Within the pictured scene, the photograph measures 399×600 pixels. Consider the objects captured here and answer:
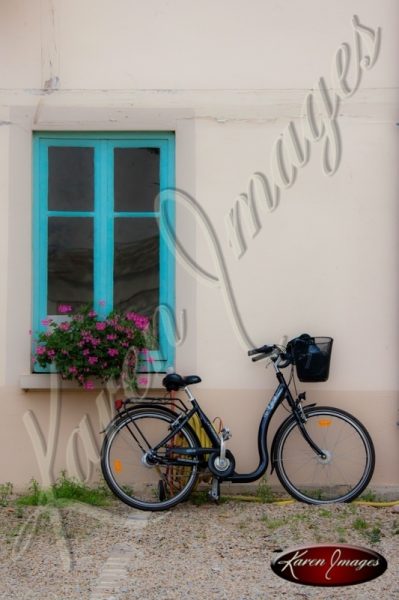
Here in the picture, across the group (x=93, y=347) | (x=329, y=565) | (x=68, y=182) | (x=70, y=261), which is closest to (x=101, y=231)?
(x=70, y=261)

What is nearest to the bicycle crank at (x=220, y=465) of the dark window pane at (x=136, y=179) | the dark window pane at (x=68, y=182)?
the dark window pane at (x=136, y=179)

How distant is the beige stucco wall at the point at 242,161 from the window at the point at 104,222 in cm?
14

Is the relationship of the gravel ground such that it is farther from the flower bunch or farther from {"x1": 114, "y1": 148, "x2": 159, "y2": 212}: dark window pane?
{"x1": 114, "y1": 148, "x2": 159, "y2": 212}: dark window pane

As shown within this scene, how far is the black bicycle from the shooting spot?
671 cm

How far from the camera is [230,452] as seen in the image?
22.2ft

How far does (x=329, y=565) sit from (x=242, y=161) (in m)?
3.19

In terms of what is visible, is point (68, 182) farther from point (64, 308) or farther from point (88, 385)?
point (88, 385)

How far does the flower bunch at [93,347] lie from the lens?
6820 millimetres

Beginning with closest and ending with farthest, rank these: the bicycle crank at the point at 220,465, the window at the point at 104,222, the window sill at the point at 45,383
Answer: the bicycle crank at the point at 220,465 → the window sill at the point at 45,383 → the window at the point at 104,222

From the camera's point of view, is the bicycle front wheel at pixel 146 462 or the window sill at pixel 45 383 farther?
the window sill at pixel 45 383

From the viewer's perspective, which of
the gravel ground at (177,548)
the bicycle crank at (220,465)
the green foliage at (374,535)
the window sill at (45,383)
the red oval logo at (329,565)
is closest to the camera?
the gravel ground at (177,548)

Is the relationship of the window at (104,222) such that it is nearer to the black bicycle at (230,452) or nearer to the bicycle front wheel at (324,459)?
the black bicycle at (230,452)

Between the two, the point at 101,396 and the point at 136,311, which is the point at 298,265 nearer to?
the point at 136,311

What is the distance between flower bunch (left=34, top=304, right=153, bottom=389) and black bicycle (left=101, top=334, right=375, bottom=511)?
1.00ft
